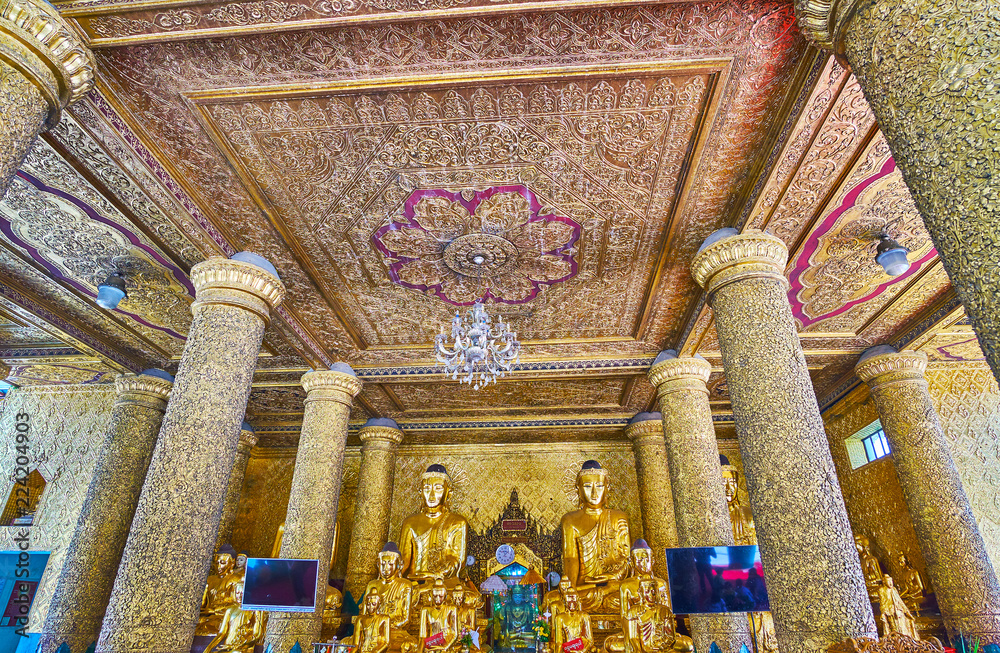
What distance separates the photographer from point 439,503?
9.62 meters

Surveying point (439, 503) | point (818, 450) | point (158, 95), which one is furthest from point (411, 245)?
point (439, 503)

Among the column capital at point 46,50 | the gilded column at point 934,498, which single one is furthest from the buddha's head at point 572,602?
the column capital at point 46,50

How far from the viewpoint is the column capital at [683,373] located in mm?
7406

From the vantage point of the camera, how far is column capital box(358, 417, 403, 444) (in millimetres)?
10805

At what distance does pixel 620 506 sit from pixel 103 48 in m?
11.7

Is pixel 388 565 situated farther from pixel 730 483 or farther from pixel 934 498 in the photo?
pixel 934 498

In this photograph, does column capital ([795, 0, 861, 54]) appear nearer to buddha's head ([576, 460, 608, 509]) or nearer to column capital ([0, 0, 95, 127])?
column capital ([0, 0, 95, 127])

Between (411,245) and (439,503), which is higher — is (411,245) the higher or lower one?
the higher one

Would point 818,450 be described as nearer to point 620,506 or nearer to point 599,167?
point 599,167

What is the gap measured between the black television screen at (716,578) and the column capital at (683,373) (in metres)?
3.41

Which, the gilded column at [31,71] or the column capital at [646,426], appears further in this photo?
the column capital at [646,426]

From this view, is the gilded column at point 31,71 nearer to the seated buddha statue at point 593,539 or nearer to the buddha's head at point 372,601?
the buddha's head at point 372,601

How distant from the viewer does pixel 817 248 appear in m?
5.75

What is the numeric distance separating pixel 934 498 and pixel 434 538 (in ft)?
24.8
